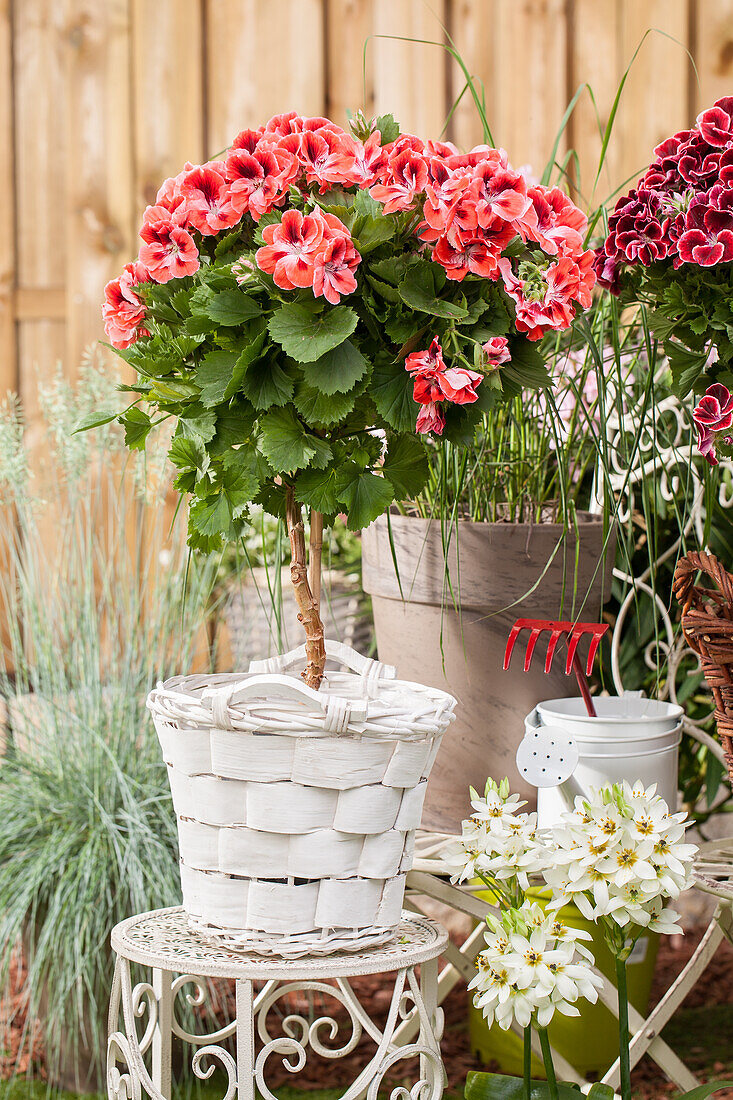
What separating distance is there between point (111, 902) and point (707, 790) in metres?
0.86

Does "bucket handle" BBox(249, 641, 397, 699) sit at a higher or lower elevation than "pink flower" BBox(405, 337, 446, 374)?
lower

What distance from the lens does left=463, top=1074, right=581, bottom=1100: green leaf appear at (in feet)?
2.84

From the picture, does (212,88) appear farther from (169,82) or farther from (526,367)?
(526,367)

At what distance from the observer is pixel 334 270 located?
750 mm

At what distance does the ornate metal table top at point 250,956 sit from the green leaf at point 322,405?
43 centimetres

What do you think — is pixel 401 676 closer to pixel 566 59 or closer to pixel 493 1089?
pixel 493 1089

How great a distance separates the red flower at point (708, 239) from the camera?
87 centimetres

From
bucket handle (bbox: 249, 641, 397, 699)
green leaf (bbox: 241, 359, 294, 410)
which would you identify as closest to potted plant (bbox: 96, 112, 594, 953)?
green leaf (bbox: 241, 359, 294, 410)

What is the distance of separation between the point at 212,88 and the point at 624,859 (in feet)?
6.64

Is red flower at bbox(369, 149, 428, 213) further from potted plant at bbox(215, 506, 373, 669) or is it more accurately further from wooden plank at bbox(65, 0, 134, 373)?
wooden plank at bbox(65, 0, 134, 373)

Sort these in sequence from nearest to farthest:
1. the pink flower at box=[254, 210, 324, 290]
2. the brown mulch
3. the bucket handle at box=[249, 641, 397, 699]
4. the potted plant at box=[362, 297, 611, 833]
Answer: the pink flower at box=[254, 210, 324, 290] < the bucket handle at box=[249, 641, 397, 699] < the potted plant at box=[362, 297, 611, 833] < the brown mulch

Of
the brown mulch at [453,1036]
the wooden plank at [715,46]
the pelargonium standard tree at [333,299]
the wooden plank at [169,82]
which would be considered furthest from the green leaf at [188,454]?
the wooden plank at [715,46]

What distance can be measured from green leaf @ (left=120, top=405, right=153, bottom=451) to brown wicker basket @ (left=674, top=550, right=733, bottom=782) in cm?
52

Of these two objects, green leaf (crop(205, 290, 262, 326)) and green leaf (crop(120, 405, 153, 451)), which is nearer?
green leaf (crop(205, 290, 262, 326))
